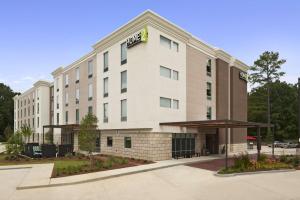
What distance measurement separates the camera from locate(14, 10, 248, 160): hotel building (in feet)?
93.2

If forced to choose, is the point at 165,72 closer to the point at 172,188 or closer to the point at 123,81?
the point at 123,81

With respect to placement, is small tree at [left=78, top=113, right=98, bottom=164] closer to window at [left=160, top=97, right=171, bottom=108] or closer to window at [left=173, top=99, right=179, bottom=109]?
window at [left=160, top=97, right=171, bottom=108]

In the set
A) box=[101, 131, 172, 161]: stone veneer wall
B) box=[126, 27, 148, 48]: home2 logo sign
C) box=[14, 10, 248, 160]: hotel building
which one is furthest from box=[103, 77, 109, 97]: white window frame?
box=[126, 27, 148, 48]: home2 logo sign

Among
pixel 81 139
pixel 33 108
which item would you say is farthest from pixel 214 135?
pixel 33 108

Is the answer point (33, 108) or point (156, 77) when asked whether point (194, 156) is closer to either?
point (156, 77)

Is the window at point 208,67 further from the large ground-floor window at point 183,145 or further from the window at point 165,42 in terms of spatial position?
the large ground-floor window at point 183,145

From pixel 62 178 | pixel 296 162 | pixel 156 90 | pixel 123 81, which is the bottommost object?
pixel 296 162

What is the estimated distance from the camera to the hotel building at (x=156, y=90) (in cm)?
2841

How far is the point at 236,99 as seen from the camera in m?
42.3

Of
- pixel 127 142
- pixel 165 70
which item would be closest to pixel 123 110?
pixel 127 142

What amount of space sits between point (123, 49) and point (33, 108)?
39.8m

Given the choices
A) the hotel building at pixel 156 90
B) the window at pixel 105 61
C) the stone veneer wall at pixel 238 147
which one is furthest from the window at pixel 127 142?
the stone veneer wall at pixel 238 147

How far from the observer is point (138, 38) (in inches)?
1137

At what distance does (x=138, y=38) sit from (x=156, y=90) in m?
5.45
